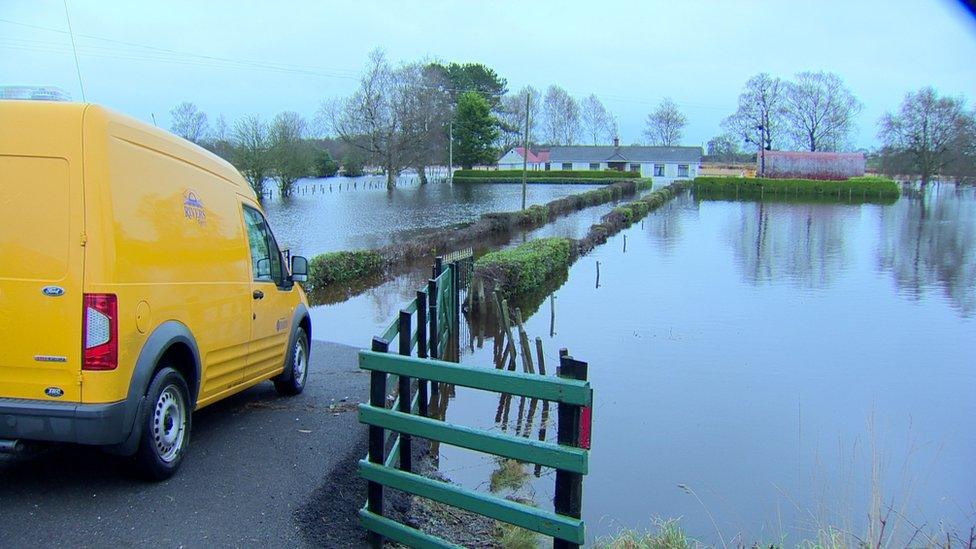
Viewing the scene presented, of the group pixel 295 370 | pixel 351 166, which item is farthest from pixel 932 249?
pixel 351 166

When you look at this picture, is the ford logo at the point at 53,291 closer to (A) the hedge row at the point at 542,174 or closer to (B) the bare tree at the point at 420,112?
(B) the bare tree at the point at 420,112

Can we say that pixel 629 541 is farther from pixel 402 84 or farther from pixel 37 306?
pixel 402 84

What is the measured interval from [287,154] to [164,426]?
4901 cm

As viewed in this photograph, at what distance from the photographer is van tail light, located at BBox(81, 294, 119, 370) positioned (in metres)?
4.22

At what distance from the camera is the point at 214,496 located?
477 centimetres

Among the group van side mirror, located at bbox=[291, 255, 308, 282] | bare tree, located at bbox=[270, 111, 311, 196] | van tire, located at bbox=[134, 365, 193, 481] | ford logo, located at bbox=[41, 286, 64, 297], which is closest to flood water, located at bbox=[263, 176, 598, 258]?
bare tree, located at bbox=[270, 111, 311, 196]

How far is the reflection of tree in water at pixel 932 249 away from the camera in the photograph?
73.3ft

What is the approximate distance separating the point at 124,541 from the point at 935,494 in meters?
7.93

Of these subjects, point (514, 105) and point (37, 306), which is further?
point (514, 105)

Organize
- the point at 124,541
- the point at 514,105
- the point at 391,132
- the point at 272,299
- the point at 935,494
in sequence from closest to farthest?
the point at 124,541, the point at 272,299, the point at 935,494, the point at 391,132, the point at 514,105

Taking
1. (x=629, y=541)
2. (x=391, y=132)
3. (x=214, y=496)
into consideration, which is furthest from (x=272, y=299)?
(x=391, y=132)

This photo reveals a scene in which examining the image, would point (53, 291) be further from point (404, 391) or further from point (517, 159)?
point (517, 159)

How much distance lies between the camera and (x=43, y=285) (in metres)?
4.24

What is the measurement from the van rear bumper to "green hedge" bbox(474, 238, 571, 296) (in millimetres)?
Answer: 12758
